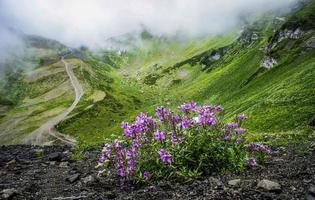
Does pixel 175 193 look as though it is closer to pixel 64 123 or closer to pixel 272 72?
pixel 272 72

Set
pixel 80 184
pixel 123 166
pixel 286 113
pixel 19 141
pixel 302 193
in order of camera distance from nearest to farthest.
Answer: pixel 302 193 < pixel 123 166 < pixel 80 184 < pixel 286 113 < pixel 19 141

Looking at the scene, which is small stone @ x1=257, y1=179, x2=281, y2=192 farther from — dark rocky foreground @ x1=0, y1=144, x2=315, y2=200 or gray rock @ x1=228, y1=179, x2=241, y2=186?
gray rock @ x1=228, y1=179, x2=241, y2=186

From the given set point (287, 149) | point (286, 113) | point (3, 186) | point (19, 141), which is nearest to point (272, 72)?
point (286, 113)

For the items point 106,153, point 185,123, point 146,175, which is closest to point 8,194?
point 106,153

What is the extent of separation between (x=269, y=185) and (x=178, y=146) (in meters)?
4.34

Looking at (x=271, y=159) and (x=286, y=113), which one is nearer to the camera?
(x=271, y=159)

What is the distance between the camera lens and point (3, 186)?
2439 centimetres

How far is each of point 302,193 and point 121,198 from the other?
6.47 m

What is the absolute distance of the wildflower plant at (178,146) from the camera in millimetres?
18109

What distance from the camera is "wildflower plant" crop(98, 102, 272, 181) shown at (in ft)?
59.4

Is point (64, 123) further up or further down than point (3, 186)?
further up

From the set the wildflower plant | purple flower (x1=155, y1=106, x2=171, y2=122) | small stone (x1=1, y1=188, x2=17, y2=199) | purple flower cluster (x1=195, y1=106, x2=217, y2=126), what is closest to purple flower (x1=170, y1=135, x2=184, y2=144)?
the wildflower plant

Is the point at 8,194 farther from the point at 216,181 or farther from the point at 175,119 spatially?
the point at 216,181

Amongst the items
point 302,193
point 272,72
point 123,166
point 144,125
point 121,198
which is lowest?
point 302,193
